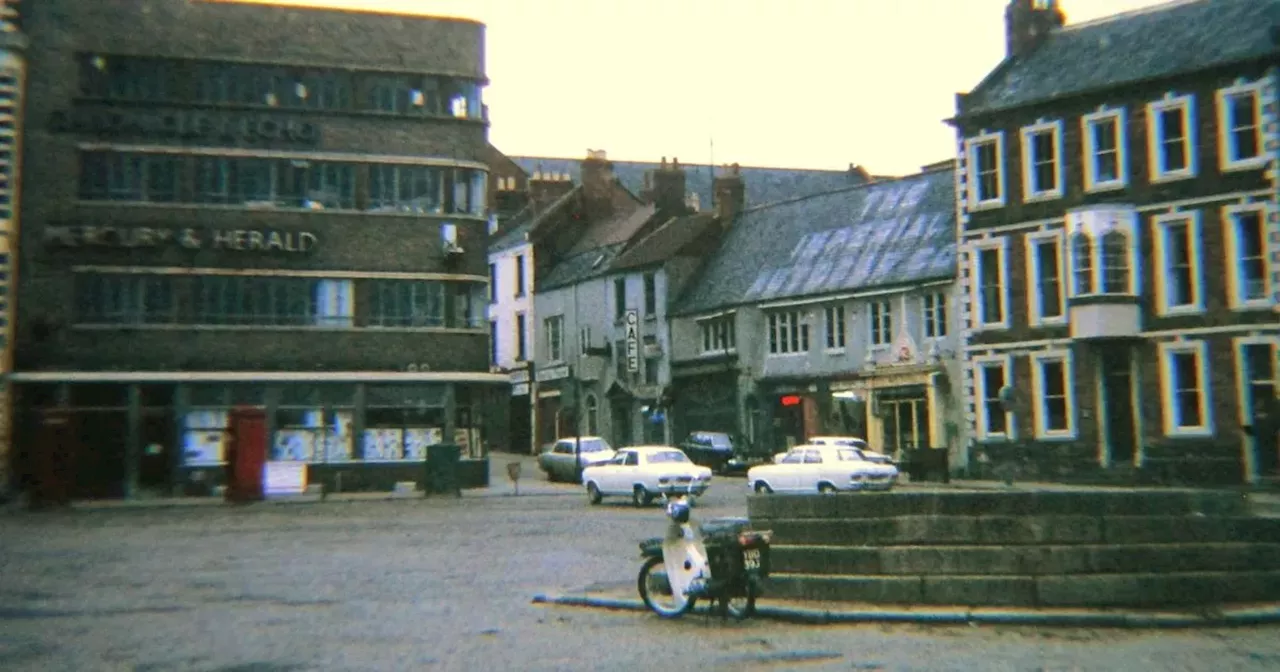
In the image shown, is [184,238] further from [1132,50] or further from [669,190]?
[669,190]

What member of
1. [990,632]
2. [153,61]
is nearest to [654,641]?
[990,632]

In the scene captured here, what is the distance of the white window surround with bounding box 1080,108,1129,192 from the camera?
4266 centimetres

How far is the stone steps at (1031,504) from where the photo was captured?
1481cm

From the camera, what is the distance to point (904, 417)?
52125mm

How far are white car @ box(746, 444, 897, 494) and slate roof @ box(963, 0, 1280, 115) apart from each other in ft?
47.3

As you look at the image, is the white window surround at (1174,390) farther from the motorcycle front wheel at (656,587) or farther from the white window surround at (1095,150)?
the motorcycle front wheel at (656,587)

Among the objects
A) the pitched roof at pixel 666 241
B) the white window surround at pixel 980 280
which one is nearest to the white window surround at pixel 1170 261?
the white window surround at pixel 980 280

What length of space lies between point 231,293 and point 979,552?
1425 inches

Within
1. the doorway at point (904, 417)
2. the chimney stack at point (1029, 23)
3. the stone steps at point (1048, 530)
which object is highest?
the chimney stack at point (1029, 23)

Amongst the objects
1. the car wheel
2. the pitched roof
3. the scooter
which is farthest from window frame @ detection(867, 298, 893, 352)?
the scooter

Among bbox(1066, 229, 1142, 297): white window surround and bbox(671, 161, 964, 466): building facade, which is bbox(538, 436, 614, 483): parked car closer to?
bbox(671, 161, 964, 466): building facade

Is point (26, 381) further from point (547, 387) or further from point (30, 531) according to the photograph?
point (547, 387)

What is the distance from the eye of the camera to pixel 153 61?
46.2 meters

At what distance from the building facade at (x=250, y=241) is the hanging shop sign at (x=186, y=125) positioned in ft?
0.23
